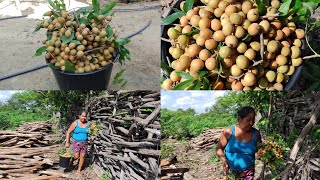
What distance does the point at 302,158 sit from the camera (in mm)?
1709

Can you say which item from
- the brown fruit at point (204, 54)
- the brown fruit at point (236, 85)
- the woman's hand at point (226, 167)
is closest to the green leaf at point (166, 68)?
the brown fruit at point (204, 54)

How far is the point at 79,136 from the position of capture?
1.99m

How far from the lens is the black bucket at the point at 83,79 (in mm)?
2104

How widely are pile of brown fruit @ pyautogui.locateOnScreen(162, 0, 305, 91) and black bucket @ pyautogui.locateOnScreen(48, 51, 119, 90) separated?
78 centimetres

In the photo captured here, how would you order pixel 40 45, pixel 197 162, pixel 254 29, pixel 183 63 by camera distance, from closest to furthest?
pixel 254 29
pixel 183 63
pixel 197 162
pixel 40 45

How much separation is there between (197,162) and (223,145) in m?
0.28

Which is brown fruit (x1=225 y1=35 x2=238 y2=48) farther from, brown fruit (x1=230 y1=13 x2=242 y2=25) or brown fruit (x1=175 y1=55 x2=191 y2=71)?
brown fruit (x1=175 y1=55 x2=191 y2=71)

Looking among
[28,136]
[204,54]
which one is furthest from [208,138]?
[28,136]

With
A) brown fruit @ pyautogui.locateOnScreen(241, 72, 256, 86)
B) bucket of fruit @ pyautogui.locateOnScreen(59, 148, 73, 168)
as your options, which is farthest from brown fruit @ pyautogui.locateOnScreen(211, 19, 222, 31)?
bucket of fruit @ pyautogui.locateOnScreen(59, 148, 73, 168)

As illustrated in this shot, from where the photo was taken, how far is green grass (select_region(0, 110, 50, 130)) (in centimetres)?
200

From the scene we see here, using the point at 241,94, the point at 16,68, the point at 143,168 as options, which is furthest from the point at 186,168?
the point at 16,68

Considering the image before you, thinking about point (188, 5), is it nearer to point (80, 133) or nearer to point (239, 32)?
point (239, 32)

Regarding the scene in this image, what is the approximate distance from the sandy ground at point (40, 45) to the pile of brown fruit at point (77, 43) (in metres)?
0.60

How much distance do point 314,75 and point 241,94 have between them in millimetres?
411
